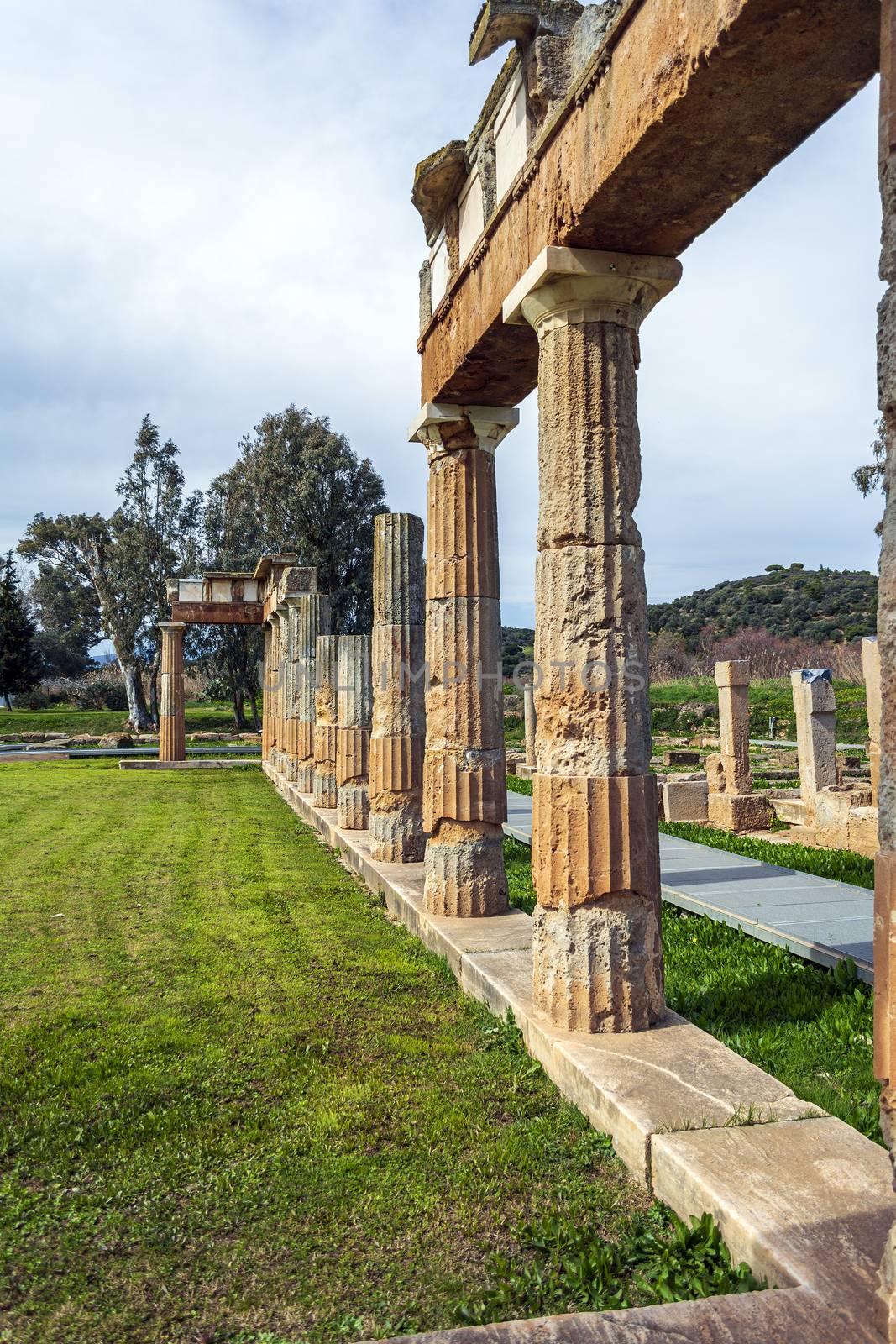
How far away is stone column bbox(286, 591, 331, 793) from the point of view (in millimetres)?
17062

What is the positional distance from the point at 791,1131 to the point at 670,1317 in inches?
44.0

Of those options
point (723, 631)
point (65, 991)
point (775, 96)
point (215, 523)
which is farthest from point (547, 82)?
point (723, 631)

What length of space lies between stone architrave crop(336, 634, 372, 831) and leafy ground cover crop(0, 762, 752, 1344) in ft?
15.7

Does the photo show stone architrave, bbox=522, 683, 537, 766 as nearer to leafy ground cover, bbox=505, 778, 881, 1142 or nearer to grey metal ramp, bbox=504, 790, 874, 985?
grey metal ramp, bbox=504, 790, 874, 985

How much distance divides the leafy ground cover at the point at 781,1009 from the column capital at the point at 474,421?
3837 millimetres

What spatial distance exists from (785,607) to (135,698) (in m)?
32.4

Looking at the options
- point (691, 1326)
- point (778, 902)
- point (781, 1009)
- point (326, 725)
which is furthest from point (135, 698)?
point (691, 1326)

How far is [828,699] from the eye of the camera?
11.7m

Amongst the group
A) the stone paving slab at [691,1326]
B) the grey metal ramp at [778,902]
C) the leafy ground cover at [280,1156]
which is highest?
the grey metal ramp at [778,902]

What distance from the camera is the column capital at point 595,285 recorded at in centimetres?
463

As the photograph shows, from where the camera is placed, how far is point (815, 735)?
461 inches

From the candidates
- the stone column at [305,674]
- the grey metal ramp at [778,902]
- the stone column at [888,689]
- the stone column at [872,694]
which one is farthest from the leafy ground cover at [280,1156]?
the stone column at [305,674]

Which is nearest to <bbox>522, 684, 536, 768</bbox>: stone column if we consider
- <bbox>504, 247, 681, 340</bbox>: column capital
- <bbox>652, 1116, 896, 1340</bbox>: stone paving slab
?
<bbox>504, 247, 681, 340</bbox>: column capital

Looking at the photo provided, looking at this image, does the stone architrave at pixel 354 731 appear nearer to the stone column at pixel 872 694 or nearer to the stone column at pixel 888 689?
the stone column at pixel 872 694
